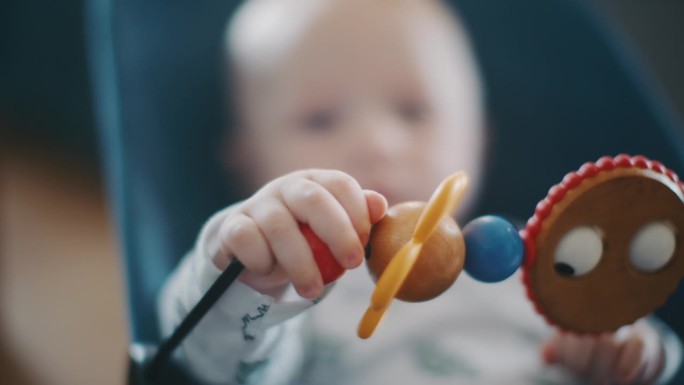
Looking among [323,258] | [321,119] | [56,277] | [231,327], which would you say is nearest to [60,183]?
[56,277]

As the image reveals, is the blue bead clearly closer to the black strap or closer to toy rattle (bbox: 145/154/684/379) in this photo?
toy rattle (bbox: 145/154/684/379)

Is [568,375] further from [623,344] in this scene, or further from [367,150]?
[367,150]

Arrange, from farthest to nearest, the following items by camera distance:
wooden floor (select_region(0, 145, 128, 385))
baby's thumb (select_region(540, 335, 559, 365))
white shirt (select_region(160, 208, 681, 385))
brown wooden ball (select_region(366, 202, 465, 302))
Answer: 1. wooden floor (select_region(0, 145, 128, 385))
2. baby's thumb (select_region(540, 335, 559, 365))
3. white shirt (select_region(160, 208, 681, 385))
4. brown wooden ball (select_region(366, 202, 465, 302))

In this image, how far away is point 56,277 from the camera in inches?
39.8

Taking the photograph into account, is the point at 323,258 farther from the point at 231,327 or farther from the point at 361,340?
the point at 361,340

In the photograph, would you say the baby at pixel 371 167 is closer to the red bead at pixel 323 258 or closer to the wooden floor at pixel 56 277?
the red bead at pixel 323 258

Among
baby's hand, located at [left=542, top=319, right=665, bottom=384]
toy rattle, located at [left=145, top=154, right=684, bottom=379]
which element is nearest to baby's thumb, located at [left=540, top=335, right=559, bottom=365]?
baby's hand, located at [left=542, top=319, right=665, bottom=384]

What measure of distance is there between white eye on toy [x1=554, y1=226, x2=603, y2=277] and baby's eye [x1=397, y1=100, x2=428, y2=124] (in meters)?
0.31

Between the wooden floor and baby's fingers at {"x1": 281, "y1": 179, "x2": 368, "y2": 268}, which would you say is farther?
the wooden floor

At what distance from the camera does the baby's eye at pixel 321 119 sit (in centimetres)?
56

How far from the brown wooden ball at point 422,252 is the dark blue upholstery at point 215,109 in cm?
26

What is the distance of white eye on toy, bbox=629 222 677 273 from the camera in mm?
300

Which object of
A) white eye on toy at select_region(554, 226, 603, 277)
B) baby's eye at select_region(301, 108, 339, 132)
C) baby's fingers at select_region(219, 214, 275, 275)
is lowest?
baby's fingers at select_region(219, 214, 275, 275)

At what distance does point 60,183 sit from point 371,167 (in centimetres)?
82
